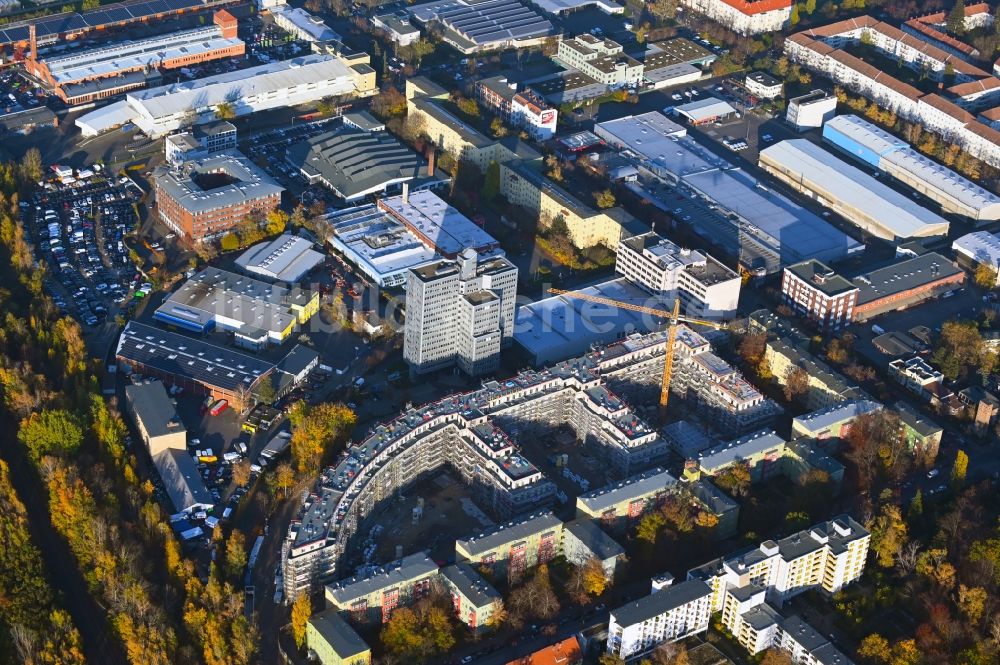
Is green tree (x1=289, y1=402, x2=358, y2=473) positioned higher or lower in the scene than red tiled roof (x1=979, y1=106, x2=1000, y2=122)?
lower

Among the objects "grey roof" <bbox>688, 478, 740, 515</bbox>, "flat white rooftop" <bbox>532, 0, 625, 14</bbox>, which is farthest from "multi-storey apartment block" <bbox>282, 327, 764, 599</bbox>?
"flat white rooftop" <bbox>532, 0, 625, 14</bbox>

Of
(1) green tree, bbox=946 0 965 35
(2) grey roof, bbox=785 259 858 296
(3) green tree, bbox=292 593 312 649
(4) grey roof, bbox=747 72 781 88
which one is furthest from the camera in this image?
(1) green tree, bbox=946 0 965 35

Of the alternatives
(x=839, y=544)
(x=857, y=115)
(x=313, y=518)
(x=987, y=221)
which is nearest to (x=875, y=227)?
(x=987, y=221)

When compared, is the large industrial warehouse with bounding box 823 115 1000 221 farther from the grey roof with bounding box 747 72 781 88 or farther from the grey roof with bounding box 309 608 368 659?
the grey roof with bounding box 309 608 368 659

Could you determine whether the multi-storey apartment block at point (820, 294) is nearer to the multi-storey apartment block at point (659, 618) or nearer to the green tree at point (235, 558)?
the multi-storey apartment block at point (659, 618)

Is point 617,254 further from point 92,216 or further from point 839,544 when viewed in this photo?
point 92,216

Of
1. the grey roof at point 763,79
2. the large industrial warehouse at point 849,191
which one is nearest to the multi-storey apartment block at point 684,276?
the large industrial warehouse at point 849,191
